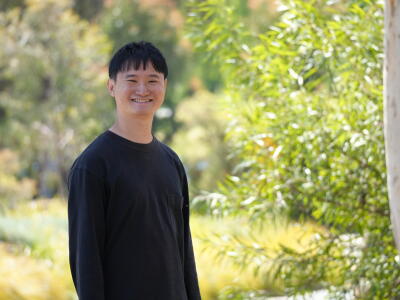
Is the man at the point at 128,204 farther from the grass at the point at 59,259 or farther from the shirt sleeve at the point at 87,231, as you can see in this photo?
the grass at the point at 59,259

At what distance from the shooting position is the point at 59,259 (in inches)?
265

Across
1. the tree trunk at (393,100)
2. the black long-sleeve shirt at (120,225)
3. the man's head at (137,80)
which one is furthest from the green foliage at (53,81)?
the black long-sleeve shirt at (120,225)

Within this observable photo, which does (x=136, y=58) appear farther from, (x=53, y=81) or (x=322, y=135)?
(x=53, y=81)

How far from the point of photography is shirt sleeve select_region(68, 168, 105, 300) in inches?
78.3

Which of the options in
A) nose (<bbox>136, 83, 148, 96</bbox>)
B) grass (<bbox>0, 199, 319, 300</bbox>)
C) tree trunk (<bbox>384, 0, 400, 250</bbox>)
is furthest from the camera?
grass (<bbox>0, 199, 319, 300</bbox>)

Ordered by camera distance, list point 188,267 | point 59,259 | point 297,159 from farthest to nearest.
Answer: point 59,259
point 297,159
point 188,267

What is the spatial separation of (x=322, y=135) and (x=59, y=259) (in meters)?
3.11

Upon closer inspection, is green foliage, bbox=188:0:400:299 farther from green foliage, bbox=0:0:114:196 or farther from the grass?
green foliage, bbox=0:0:114:196

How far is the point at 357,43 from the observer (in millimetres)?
4738

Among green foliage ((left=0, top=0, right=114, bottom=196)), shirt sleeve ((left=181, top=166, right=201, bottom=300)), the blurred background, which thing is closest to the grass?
the blurred background

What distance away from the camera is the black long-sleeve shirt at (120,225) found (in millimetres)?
2014

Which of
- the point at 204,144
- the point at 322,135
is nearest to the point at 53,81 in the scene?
the point at 204,144

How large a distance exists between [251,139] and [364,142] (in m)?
0.86

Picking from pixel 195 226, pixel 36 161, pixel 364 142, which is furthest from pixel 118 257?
pixel 36 161
